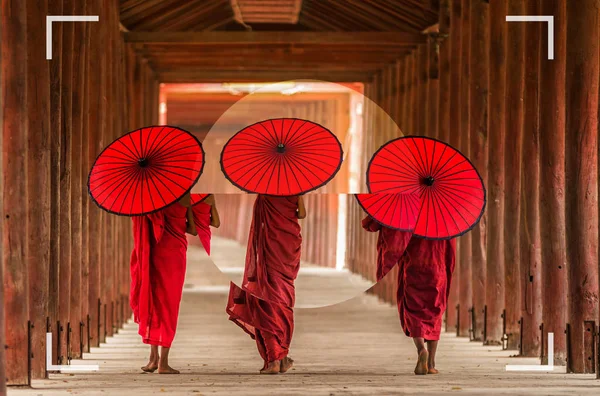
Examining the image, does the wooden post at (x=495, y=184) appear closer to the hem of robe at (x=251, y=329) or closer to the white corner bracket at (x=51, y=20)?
the hem of robe at (x=251, y=329)

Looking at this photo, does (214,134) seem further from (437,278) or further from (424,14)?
(437,278)

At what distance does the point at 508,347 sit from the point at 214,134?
30.2 meters

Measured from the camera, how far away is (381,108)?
20516 millimetres

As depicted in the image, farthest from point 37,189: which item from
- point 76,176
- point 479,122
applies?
point 479,122

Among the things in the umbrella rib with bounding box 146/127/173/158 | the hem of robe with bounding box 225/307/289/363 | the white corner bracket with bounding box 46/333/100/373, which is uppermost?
the umbrella rib with bounding box 146/127/173/158

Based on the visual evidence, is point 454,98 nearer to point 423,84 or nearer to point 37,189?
point 423,84

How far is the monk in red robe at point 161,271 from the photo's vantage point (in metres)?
8.91

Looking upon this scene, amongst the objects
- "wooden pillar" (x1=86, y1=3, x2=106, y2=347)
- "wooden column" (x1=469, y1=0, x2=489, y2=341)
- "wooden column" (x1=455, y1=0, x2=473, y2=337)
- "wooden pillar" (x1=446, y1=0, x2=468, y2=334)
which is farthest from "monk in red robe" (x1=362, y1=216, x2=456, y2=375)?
"wooden pillar" (x1=446, y1=0, x2=468, y2=334)

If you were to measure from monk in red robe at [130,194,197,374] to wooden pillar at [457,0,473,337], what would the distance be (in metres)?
5.13

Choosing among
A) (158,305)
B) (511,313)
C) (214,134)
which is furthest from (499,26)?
(214,134)

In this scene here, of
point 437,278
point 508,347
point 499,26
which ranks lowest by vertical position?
point 508,347

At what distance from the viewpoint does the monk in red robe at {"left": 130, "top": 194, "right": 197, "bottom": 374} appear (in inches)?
351

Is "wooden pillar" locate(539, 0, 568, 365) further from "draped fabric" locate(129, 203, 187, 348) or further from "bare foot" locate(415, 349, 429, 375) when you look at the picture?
"draped fabric" locate(129, 203, 187, 348)

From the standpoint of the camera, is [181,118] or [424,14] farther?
[181,118]
